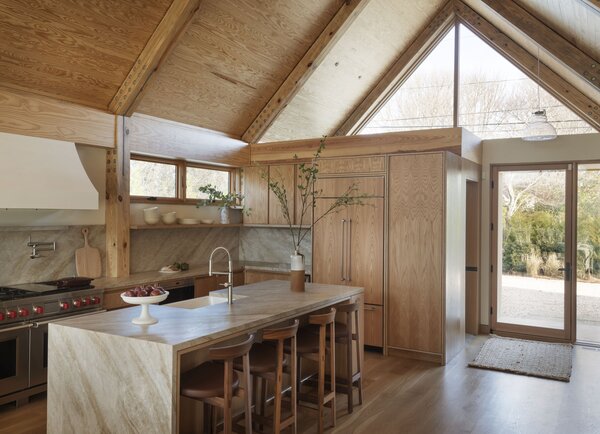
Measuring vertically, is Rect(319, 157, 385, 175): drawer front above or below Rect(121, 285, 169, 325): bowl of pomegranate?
above

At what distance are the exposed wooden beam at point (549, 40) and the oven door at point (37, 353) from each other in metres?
5.64

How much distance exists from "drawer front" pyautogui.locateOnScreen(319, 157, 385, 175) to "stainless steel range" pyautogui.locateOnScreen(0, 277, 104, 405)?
9.63 ft

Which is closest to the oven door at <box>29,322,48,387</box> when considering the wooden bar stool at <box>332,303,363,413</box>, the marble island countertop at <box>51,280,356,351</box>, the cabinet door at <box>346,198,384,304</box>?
the marble island countertop at <box>51,280,356,351</box>

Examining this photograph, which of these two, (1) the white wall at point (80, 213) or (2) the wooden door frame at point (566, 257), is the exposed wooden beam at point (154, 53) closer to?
(1) the white wall at point (80, 213)

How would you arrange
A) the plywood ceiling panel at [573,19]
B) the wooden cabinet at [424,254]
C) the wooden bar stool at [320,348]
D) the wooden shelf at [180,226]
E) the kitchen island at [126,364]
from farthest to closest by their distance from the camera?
the wooden shelf at [180,226], the wooden cabinet at [424,254], the plywood ceiling panel at [573,19], the wooden bar stool at [320,348], the kitchen island at [126,364]

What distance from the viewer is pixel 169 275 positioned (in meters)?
5.56

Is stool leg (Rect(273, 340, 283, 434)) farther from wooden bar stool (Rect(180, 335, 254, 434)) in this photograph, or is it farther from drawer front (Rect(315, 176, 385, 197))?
drawer front (Rect(315, 176, 385, 197))

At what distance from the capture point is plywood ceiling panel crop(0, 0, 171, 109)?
4.10 m

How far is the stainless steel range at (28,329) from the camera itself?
399cm

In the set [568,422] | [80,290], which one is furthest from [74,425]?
[568,422]

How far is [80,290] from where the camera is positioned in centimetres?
454

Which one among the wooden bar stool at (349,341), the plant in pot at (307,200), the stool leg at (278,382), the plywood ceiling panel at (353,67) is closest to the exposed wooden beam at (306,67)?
the plywood ceiling panel at (353,67)

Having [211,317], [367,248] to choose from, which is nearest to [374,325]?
[367,248]

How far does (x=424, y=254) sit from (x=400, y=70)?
9.64 ft
